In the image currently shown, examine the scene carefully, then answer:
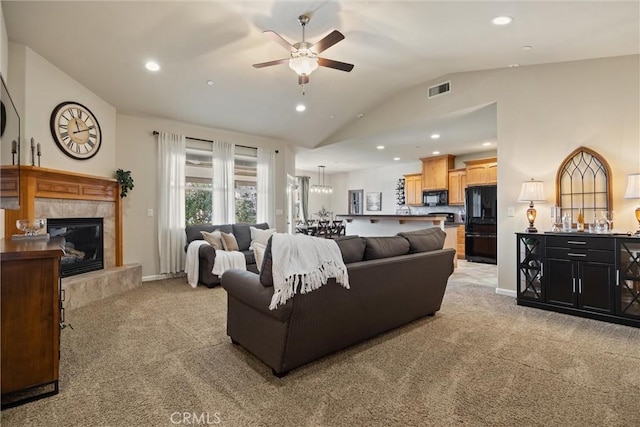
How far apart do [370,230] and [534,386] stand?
5.60m

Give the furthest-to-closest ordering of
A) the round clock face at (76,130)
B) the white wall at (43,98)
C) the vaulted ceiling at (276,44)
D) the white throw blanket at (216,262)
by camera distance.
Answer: the white throw blanket at (216,262), the round clock face at (76,130), the white wall at (43,98), the vaulted ceiling at (276,44)

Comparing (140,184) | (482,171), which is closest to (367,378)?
(140,184)

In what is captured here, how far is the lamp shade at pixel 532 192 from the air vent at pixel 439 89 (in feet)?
6.27

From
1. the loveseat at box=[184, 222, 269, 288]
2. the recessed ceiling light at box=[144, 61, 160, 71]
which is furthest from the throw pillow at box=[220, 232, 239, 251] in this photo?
the recessed ceiling light at box=[144, 61, 160, 71]

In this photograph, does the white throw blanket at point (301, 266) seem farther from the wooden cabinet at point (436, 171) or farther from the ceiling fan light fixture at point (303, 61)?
the wooden cabinet at point (436, 171)

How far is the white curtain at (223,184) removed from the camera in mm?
5996

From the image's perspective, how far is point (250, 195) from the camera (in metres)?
6.61

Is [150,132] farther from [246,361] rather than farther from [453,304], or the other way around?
[453,304]

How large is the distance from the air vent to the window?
3664mm

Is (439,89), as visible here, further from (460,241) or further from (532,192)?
(460,241)

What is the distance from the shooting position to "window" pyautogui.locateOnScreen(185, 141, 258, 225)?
5820 mm

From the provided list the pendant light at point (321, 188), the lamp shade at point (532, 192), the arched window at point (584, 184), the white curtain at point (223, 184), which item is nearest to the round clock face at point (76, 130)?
the white curtain at point (223, 184)

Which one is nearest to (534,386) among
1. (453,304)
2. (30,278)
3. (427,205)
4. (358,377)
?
(358,377)

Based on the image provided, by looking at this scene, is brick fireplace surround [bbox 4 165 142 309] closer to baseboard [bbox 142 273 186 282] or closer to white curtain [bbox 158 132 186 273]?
baseboard [bbox 142 273 186 282]
